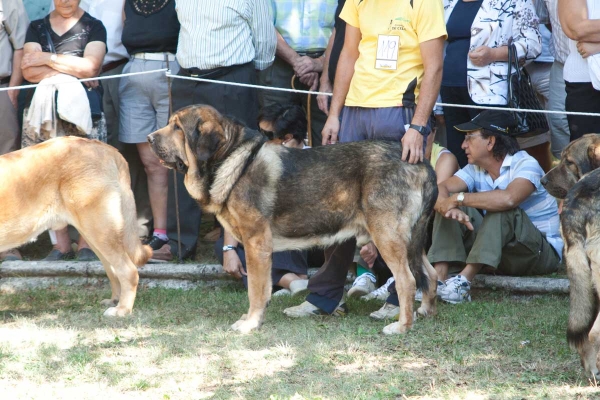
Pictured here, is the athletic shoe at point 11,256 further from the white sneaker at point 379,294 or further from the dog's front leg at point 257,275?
the white sneaker at point 379,294

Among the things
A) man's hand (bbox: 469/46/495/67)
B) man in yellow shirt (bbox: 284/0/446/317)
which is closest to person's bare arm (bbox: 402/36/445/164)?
man in yellow shirt (bbox: 284/0/446/317)

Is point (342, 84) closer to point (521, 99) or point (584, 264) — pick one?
point (521, 99)

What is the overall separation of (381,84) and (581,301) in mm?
2412

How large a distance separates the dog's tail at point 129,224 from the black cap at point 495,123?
2.81 metres

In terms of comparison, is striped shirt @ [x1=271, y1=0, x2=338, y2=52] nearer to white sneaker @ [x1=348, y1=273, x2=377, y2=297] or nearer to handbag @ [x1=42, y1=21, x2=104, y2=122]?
handbag @ [x1=42, y1=21, x2=104, y2=122]

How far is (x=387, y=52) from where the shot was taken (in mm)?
6504

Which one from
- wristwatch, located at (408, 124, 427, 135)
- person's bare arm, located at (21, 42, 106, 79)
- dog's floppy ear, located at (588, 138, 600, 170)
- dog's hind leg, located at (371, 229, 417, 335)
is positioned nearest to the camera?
dog's floppy ear, located at (588, 138, 600, 170)

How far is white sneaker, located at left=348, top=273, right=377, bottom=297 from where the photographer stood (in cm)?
753

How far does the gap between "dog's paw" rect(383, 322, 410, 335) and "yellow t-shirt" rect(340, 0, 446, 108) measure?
1636mm

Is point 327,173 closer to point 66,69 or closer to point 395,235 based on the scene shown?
point 395,235

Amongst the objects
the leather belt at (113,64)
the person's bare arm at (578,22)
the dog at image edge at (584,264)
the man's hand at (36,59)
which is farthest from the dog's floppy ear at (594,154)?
the leather belt at (113,64)

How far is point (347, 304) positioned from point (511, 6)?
2.94m

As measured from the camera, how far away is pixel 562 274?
7.87 meters

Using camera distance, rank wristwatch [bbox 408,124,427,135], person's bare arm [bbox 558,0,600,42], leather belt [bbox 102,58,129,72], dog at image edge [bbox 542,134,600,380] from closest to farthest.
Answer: dog at image edge [bbox 542,134,600,380]
wristwatch [bbox 408,124,427,135]
person's bare arm [bbox 558,0,600,42]
leather belt [bbox 102,58,129,72]
